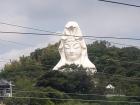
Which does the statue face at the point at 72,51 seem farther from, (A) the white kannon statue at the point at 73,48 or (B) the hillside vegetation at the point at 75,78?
(B) the hillside vegetation at the point at 75,78

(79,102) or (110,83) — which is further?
(110,83)

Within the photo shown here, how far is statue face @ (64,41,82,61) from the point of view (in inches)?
1898

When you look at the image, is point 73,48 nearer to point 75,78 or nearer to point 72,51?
point 72,51

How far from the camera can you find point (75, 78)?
3569cm

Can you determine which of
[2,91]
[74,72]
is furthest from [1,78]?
[74,72]

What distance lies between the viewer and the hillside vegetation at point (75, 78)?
29.6 meters

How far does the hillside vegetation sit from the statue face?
6.78ft

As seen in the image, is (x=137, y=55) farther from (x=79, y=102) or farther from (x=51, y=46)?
(x=79, y=102)

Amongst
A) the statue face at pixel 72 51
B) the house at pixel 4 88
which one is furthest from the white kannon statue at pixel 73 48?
the house at pixel 4 88

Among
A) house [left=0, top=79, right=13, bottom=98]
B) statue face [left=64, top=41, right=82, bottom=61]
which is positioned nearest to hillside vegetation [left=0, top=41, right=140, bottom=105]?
house [left=0, top=79, right=13, bottom=98]

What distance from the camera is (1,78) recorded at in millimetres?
43531

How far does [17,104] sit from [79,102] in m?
3.07

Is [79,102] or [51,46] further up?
[51,46]

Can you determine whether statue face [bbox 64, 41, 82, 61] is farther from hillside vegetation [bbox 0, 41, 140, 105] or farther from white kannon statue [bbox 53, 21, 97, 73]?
hillside vegetation [bbox 0, 41, 140, 105]
